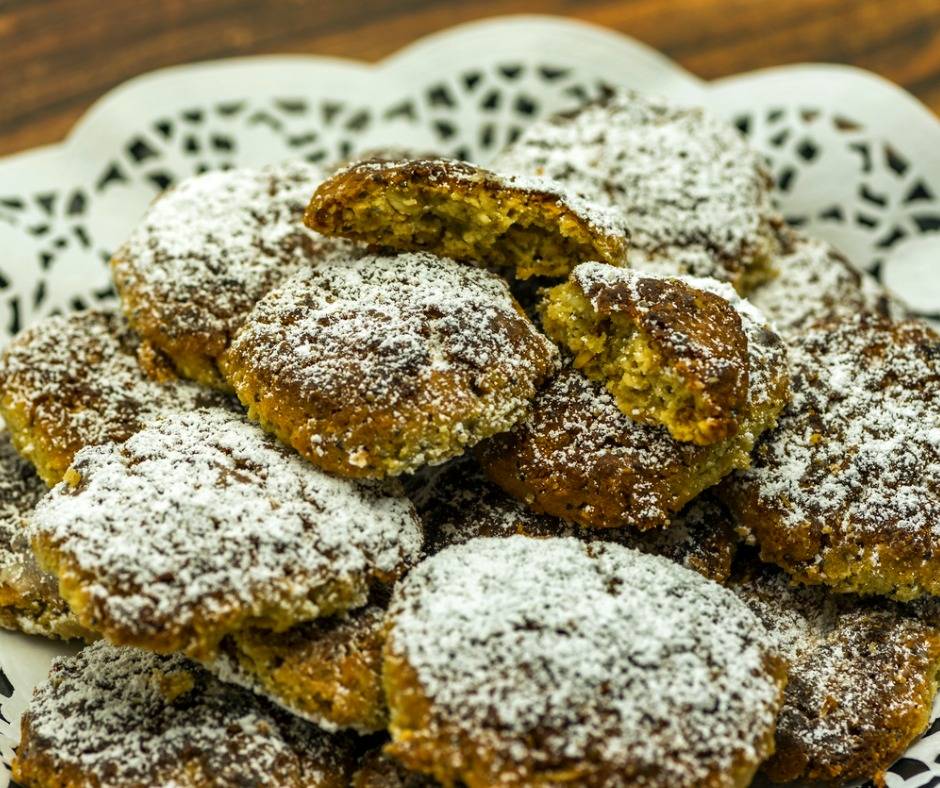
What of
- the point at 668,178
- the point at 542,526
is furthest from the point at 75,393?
the point at 668,178

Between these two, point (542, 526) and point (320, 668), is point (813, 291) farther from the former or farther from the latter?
point (320, 668)

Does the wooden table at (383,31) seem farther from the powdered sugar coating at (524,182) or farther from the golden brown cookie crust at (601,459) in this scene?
the golden brown cookie crust at (601,459)

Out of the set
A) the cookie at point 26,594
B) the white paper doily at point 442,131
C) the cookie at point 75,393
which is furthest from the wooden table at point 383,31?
the cookie at point 26,594

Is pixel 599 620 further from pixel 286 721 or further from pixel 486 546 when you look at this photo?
pixel 286 721

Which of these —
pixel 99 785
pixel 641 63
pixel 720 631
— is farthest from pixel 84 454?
pixel 641 63

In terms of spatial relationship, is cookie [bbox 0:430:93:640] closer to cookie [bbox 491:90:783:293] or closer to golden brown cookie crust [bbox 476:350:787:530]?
golden brown cookie crust [bbox 476:350:787:530]

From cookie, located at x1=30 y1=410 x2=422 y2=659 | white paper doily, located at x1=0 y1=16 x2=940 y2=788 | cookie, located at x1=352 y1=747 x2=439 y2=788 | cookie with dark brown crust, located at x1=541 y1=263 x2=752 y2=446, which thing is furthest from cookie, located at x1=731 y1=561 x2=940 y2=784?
white paper doily, located at x1=0 y1=16 x2=940 y2=788
